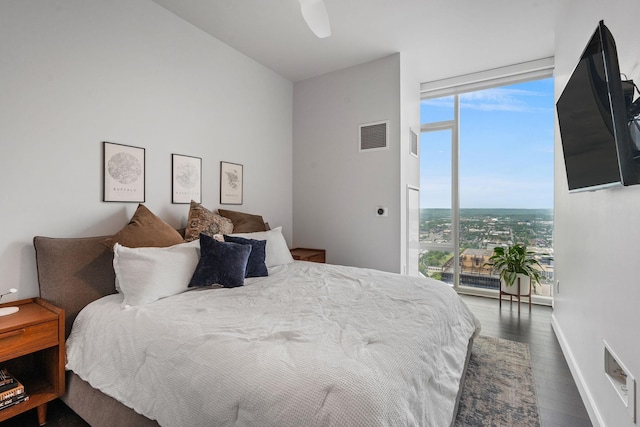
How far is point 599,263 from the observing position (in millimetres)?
1776

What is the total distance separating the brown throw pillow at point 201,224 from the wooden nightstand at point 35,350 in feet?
3.36

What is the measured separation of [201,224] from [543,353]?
313 centimetres

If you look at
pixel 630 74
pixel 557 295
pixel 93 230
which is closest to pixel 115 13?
pixel 93 230

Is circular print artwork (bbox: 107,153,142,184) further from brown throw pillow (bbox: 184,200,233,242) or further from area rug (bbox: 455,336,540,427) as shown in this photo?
area rug (bbox: 455,336,540,427)

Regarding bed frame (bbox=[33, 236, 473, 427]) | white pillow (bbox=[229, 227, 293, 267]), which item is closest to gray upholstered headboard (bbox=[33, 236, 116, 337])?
bed frame (bbox=[33, 236, 473, 427])

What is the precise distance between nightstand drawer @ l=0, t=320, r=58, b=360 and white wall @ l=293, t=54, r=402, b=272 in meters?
2.82

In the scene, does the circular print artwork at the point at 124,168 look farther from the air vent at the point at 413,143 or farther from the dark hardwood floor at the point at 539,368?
the air vent at the point at 413,143

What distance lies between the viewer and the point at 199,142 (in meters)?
3.06

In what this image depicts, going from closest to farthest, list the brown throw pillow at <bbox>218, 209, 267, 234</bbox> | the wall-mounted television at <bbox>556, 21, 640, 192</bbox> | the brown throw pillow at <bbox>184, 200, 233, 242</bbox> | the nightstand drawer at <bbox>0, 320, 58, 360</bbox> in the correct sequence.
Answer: the wall-mounted television at <bbox>556, 21, 640, 192</bbox>, the nightstand drawer at <bbox>0, 320, 58, 360</bbox>, the brown throw pillow at <bbox>184, 200, 233, 242</bbox>, the brown throw pillow at <bbox>218, 209, 267, 234</bbox>

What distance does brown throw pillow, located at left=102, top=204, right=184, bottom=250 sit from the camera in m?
2.14

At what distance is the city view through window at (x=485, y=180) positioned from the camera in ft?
13.1

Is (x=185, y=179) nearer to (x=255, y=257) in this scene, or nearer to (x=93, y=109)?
(x=93, y=109)

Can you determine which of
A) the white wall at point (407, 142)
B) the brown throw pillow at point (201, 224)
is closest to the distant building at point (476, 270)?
Answer: the white wall at point (407, 142)

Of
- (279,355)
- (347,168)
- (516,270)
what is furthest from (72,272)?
(516,270)
